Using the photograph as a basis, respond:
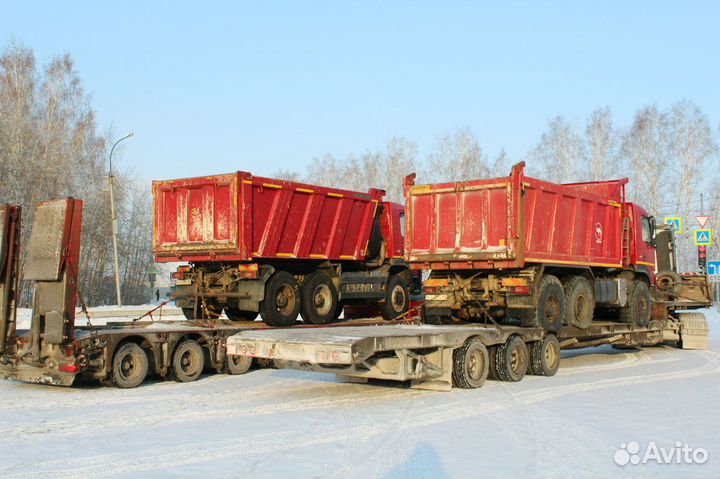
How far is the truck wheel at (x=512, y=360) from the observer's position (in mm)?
12141

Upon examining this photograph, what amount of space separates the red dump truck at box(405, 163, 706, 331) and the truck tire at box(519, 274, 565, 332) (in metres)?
0.02

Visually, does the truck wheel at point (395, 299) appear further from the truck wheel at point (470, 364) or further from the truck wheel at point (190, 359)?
the truck wheel at point (470, 364)

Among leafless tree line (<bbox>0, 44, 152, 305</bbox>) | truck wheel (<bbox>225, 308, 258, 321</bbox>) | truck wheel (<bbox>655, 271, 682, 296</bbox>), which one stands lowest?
truck wheel (<bbox>225, 308, 258, 321</bbox>)

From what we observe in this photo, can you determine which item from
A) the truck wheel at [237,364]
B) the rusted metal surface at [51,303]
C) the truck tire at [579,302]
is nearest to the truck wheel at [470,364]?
the truck tire at [579,302]

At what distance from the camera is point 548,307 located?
13414 millimetres

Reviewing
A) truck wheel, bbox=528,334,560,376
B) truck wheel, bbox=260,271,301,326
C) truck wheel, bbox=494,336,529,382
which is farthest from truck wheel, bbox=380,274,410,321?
truck wheel, bbox=494,336,529,382

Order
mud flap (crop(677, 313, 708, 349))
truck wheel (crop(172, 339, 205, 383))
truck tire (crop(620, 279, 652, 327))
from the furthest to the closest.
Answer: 1. mud flap (crop(677, 313, 708, 349))
2. truck tire (crop(620, 279, 652, 327))
3. truck wheel (crop(172, 339, 205, 383))

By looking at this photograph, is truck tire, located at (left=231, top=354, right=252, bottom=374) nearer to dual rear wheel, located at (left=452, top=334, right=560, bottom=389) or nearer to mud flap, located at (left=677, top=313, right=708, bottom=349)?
dual rear wheel, located at (left=452, top=334, right=560, bottom=389)

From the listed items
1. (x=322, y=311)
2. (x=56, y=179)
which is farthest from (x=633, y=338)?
(x=56, y=179)

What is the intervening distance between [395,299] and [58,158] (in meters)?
27.4

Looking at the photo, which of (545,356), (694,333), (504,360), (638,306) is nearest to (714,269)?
Answer: (694,333)

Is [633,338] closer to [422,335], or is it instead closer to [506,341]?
[506,341]

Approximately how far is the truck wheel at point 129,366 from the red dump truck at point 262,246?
279 cm

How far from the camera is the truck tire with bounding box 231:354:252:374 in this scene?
1327 cm
